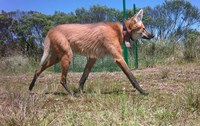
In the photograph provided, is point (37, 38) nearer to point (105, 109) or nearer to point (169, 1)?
point (169, 1)

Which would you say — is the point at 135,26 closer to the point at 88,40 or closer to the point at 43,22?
the point at 88,40

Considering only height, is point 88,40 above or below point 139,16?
below

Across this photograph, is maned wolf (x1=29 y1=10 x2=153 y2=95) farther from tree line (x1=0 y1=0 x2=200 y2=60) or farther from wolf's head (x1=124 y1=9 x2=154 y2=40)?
tree line (x1=0 y1=0 x2=200 y2=60)

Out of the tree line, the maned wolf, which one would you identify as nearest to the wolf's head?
the maned wolf

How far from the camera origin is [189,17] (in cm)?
3073

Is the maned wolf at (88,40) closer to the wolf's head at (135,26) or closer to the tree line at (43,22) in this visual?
the wolf's head at (135,26)

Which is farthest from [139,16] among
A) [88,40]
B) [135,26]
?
[88,40]

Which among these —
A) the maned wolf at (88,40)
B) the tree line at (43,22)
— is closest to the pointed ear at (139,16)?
the maned wolf at (88,40)

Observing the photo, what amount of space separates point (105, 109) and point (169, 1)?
2734 centimetres

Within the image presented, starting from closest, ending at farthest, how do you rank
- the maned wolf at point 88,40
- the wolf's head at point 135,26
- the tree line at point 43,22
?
the maned wolf at point 88,40 → the wolf's head at point 135,26 → the tree line at point 43,22

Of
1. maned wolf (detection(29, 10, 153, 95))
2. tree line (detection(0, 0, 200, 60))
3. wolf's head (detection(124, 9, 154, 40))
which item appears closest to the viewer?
maned wolf (detection(29, 10, 153, 95))

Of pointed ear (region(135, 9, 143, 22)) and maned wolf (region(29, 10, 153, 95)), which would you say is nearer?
maned wolf (region(29, 10, 153, 95))

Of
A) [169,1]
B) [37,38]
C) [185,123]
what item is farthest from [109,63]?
[169,1]

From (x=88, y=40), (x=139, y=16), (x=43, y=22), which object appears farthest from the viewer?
(x=43, y=22)
